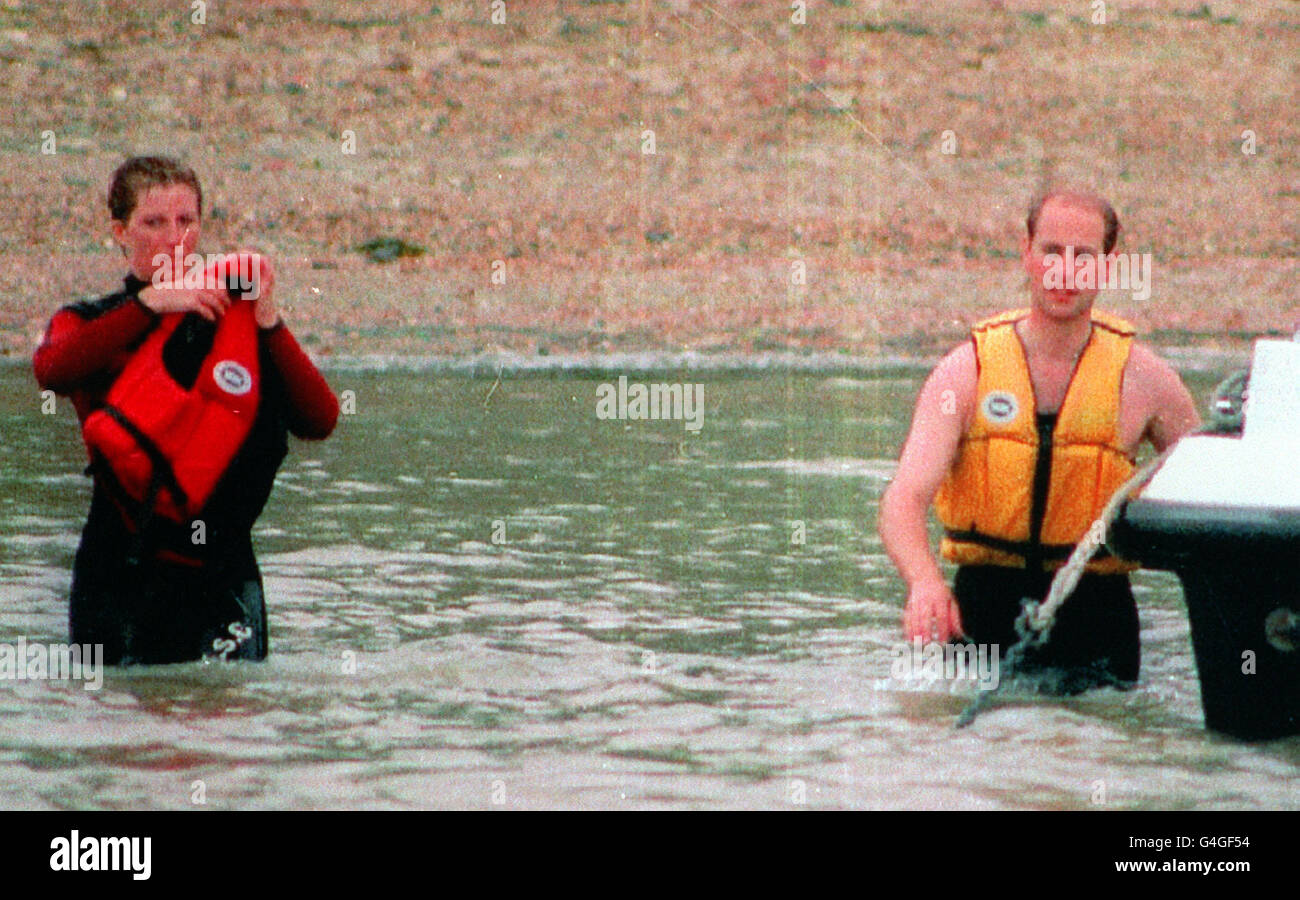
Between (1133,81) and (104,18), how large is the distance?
8741 millimetres

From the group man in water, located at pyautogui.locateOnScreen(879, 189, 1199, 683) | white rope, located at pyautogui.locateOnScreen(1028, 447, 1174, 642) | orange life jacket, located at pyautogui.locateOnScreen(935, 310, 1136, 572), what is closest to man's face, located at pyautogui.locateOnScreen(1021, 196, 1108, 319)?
man in water, located at pyautogui.locateOnScreen(879, 189, 1199, 683)

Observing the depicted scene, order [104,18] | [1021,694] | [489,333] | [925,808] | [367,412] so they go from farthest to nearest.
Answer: [104,18] < [489,333] < [367,412] < [1021,694] < [925,808]

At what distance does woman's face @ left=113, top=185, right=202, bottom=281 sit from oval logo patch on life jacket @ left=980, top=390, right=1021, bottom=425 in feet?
6.65

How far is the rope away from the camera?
17.5 ft

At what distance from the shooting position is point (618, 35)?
19438 millimetres

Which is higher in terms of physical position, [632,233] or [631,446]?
[632,233]

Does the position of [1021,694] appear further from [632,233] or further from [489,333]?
[632,233]

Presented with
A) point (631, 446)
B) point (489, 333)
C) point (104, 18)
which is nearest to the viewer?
point (631, 446)

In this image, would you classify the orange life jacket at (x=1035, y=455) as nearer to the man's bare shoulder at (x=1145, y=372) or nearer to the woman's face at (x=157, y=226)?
the man's bare shoulder at (x=1145, y=372)

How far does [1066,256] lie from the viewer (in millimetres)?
5730

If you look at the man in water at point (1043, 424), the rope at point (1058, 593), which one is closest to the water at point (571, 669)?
the rope at point (1058, 593)

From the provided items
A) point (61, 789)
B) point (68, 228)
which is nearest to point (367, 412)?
point (68, 228)

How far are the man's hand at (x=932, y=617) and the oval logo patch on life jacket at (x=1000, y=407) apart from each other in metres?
0.74

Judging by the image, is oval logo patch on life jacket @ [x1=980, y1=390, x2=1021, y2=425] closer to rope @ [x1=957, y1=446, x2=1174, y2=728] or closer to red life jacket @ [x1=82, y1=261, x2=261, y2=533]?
rope @ [x1=957, y1=446, x2=1174, y2=728]
